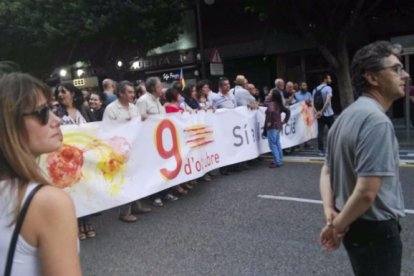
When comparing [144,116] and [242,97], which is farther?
[242,97]

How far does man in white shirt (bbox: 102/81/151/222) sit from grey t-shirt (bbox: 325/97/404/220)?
4.21 m

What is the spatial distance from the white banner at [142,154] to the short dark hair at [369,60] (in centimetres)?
376

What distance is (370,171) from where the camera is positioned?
1993 mm

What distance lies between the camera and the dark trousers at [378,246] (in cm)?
210

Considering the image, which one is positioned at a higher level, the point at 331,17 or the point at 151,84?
the point at 331,17

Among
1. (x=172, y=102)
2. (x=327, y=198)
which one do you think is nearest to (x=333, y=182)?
(x=327, y=198)

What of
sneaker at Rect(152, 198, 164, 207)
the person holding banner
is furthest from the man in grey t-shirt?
the person holding banner

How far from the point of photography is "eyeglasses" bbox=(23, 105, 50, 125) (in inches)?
54.3

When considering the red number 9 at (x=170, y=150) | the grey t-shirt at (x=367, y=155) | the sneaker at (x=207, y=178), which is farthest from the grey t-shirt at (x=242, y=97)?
the grey t-shirt at (x=367, y=155)

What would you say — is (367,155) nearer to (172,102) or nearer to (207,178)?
(172,102)

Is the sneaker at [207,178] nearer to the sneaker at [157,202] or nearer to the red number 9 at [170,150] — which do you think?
the red number 9 at [170,150]

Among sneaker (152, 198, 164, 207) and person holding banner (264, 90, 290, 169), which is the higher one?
person holding banner (264, 90, 290, 169)

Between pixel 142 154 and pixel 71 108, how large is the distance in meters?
1.14

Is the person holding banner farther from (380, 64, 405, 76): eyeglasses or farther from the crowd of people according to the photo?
(380, 64, 405, 76): eyeglasses
